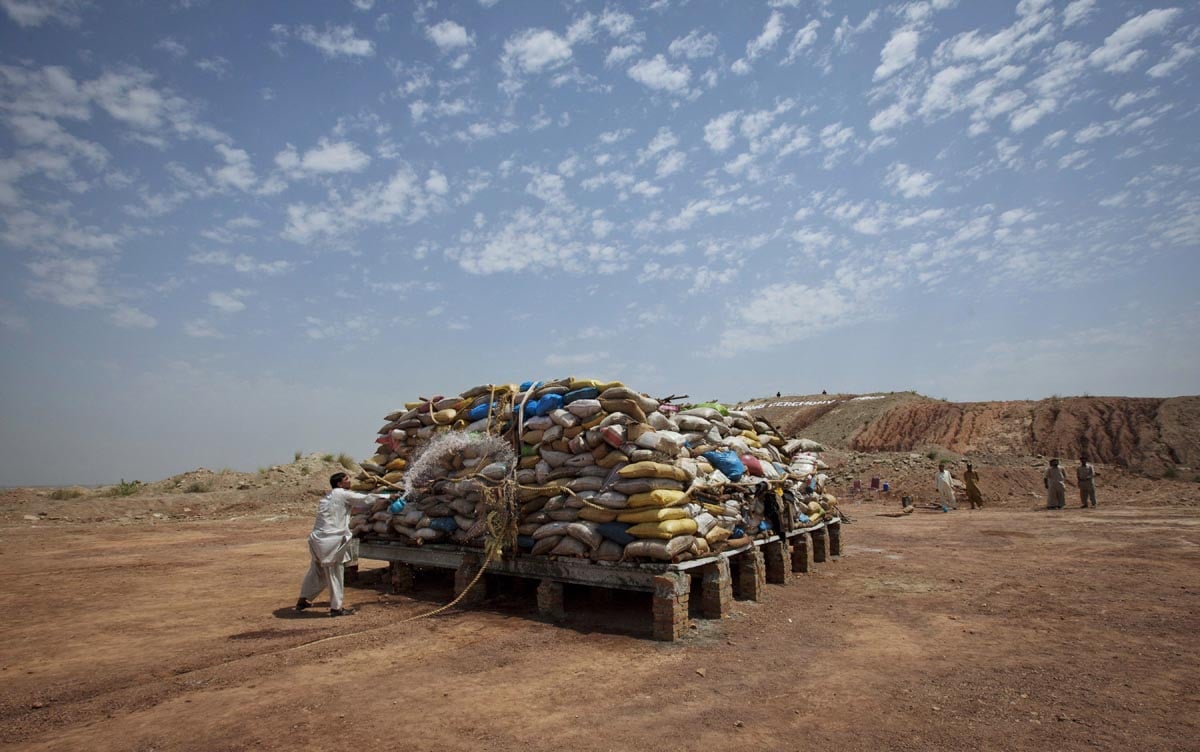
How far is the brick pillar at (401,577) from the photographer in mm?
7645

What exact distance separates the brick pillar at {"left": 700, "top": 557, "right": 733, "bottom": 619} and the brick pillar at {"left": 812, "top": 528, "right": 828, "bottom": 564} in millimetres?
3887

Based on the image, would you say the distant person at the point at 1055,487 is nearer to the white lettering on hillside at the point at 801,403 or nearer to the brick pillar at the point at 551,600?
the brick pillar at the point at 551,600

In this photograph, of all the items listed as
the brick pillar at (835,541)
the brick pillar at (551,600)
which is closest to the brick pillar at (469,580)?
the brick pillar at (551,600)

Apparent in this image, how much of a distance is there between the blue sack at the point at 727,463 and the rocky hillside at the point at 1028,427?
26402 mm

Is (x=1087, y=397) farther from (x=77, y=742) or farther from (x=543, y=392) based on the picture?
(x=77, y=742)

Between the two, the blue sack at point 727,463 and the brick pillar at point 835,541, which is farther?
the brick pillar at point 835,541

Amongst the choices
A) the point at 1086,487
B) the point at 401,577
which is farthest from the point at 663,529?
the point at 1086,487

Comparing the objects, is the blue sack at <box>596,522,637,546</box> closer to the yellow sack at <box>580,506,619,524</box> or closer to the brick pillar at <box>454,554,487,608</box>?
the yellow sack at <box>580,506,619,524</box>

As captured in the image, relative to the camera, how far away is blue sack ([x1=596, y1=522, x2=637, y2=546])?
5602 millimetres

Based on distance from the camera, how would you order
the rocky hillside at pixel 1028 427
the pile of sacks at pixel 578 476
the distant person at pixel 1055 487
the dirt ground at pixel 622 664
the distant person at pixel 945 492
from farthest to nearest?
the rocky hillside at pixel 1028 427
the distant person at pixel 945 492
the distant person at pixel 1055 487
the pile of sacks at pixel 578 476
the dirt ground at pixel 622 664

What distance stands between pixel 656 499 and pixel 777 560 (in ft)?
9.94

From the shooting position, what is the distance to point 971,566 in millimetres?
8828

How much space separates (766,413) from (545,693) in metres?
44.3

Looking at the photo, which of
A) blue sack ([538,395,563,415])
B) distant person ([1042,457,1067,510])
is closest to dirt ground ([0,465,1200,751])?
blue sack ([538,395,563,415])
